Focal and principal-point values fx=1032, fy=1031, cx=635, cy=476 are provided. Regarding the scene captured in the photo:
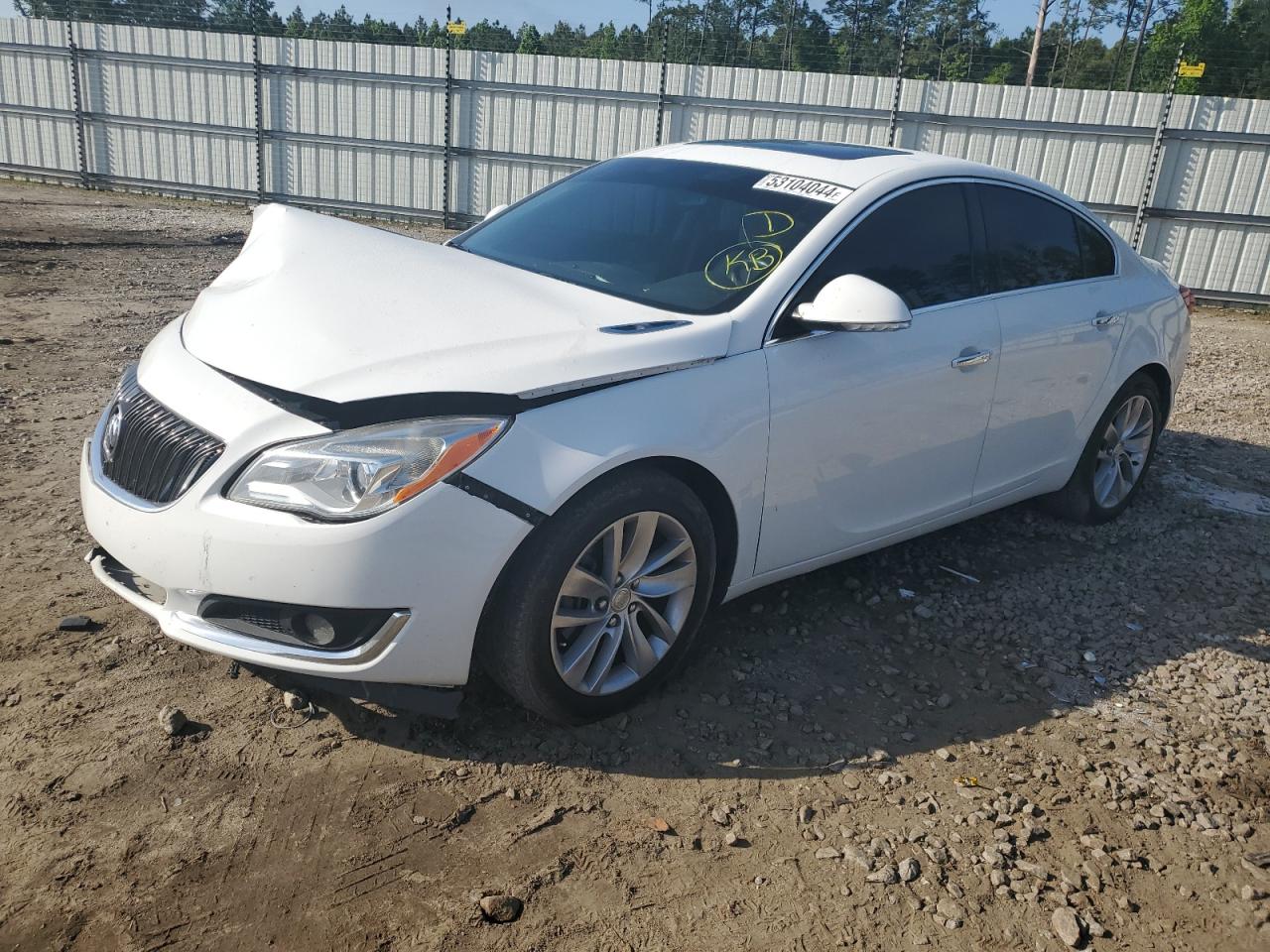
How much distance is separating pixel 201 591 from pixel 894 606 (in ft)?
8.63

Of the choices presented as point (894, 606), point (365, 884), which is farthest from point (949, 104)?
point (365, 884)

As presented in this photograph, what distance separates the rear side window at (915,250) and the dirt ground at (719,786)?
1.25 m

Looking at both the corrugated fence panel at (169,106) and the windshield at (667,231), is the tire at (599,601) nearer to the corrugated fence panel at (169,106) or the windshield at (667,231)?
the windshield at (667,231)

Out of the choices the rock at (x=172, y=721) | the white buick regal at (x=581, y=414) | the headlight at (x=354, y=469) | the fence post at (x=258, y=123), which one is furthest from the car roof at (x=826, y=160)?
the fence post at (x=258, y=123)

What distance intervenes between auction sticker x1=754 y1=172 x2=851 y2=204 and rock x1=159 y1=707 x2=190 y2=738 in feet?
8.69

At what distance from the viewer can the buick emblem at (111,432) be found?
307cm

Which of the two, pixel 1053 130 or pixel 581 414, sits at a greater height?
pixel 1053 130

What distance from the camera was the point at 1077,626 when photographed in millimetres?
4133

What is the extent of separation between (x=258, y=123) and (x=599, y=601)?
52.2ft

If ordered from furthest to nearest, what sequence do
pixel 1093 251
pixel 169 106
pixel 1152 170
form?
pixel 169 106 → pixel 1152 170 → pixel 1093 251

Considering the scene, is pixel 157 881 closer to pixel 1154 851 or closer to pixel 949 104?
pixel 1154 851

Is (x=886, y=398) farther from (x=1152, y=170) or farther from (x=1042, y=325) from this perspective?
(x=1152, y=170)

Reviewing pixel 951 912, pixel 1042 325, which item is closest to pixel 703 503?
pixel 951 912

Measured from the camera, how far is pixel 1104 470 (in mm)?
5078
